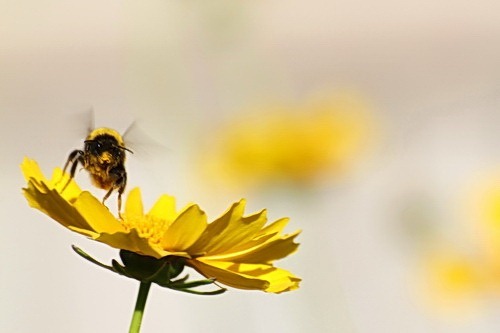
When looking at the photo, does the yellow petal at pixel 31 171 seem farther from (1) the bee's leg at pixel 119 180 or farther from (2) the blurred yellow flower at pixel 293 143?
(2) the blurred yellow flower at pixel 293 143

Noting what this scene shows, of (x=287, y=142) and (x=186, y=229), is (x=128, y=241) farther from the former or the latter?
(x=287, y=142)

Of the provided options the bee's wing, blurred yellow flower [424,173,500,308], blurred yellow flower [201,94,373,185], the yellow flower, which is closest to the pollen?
the yellow flower

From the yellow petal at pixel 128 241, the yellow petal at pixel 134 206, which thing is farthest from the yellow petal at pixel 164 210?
the yellow petal at pixel 128 241

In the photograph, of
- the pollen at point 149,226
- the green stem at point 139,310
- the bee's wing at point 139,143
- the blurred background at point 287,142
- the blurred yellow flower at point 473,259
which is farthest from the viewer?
the blurred background at point 287,142

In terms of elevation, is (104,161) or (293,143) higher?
(293,143)

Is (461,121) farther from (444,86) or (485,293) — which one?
(485,293)

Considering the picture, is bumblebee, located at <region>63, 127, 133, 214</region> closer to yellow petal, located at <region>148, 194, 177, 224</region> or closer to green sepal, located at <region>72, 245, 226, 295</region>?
yellow petal, located at <region>148, 194, 177, 224</region>

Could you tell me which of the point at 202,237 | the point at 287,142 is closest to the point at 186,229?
the point at 202,237

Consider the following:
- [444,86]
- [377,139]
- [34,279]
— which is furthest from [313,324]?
[444,86]
